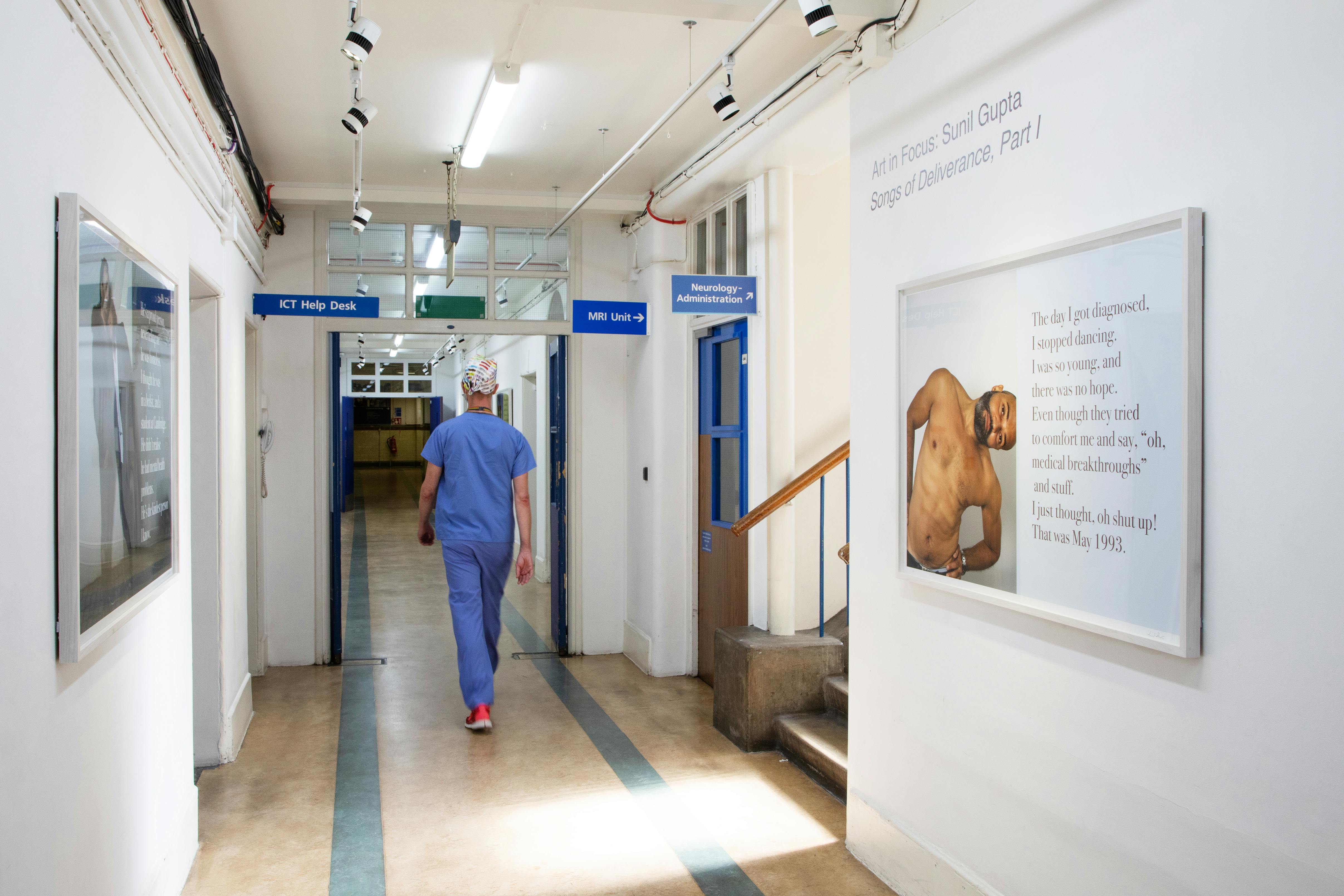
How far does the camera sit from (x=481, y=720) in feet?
15.5

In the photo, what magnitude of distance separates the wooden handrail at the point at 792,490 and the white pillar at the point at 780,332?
0.14 meters

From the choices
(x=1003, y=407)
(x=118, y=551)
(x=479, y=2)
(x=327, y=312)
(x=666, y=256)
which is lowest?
(x=118, y=551)

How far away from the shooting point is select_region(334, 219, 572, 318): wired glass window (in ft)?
20.8

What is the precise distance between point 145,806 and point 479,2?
9.65 ft

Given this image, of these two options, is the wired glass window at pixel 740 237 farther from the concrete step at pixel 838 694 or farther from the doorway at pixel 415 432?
the concrete step at pixel 838 694

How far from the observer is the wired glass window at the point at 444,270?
20.8 feet

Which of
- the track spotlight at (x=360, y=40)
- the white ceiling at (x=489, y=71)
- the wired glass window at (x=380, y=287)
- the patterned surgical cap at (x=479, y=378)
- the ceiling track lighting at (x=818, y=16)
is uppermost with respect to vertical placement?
the white ceiling at (x=489, y=71)

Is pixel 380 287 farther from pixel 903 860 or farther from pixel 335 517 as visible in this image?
pixel 903 860

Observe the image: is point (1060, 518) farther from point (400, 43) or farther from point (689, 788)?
point (400, 43)

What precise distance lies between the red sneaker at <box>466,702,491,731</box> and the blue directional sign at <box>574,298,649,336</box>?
2.29 m

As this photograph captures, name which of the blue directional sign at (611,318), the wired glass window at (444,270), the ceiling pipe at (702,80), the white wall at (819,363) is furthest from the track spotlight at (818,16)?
the wired glass window at (444,270)

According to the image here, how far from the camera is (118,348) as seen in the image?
2.27m

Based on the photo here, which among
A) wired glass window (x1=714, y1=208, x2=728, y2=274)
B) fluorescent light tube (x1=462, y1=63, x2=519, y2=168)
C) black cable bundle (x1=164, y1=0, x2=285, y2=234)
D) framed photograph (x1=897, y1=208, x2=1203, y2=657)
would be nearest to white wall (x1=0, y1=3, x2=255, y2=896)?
black cable bundle (x1=164, y1=0, x2=285, y2=234)

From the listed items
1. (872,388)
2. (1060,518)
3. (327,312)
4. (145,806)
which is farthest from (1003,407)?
(327,312)
